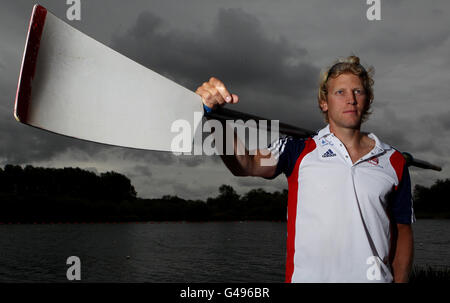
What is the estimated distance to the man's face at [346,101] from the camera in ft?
8.36

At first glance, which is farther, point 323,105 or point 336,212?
point 323,105

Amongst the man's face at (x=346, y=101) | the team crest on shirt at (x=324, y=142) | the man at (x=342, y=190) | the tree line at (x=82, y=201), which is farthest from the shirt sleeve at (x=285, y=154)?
the tree line at (x=82, y=201)

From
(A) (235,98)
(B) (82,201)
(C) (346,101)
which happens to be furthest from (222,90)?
(B) (82,201)

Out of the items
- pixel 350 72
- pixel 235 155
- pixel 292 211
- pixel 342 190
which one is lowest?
pixel 292 211

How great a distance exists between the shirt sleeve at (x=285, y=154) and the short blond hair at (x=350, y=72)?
0.51m

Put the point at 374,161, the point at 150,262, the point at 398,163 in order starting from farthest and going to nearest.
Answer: the point at 150,262 < the point at 398,163 < the point at 374,161

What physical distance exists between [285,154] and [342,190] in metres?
0.47

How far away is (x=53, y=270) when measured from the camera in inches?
1762

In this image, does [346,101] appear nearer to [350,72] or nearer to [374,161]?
[350,72]

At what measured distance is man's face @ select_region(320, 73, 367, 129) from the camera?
100 inches

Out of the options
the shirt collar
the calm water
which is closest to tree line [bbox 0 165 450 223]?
the calm water

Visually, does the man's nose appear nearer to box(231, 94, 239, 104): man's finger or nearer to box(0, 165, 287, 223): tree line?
box(231, 94, 239, 104): man's finger

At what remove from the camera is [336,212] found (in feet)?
7.29

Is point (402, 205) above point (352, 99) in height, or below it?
below
